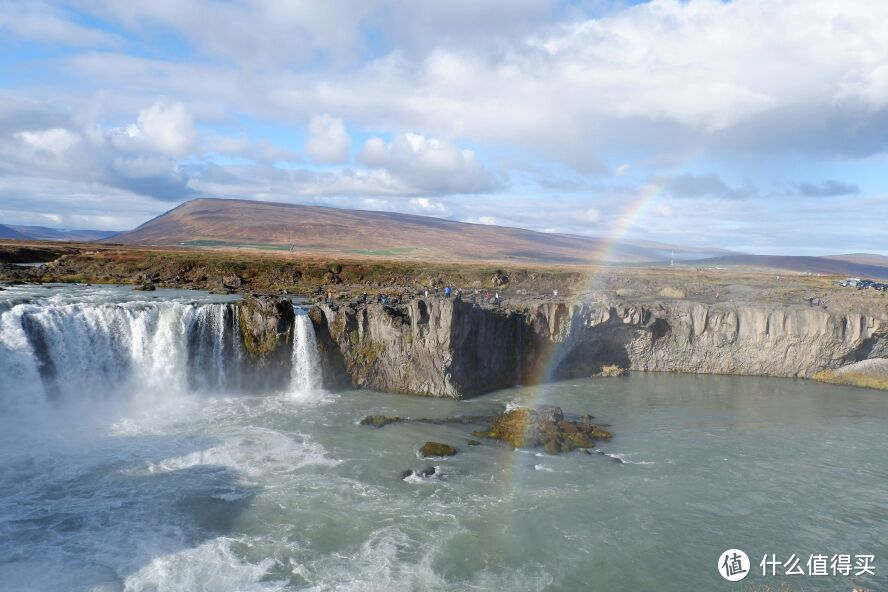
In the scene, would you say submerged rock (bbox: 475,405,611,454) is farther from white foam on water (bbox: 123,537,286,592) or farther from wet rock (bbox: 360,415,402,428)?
white foam on water (bbox: 123,537,286,592)

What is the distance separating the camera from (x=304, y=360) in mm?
38156

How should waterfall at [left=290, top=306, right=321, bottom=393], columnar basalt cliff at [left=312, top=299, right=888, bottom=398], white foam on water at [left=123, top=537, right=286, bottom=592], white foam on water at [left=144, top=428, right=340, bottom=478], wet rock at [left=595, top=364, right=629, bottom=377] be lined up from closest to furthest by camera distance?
white foam on water at [left=123, top=537, right=286, bottom=592], white foam on water at [left=144, top=428, right=340, bottom=478], waterfall at [left=290, top=306, right=321, bottom=393], columnar basalt cliff at [left=312, top=299, right=888, bottom=398], wet rock at [left=595, top=364, right=629, bottom=377]

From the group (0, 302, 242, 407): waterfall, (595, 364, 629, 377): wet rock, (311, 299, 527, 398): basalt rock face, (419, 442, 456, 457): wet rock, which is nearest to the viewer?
(419, 442, 456, 457): wet rock

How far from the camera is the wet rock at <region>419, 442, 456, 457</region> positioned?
27.6 m

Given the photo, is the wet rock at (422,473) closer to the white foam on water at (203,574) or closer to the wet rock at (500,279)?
the white foam on water at (203,574)

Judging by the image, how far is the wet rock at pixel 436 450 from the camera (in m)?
27.6

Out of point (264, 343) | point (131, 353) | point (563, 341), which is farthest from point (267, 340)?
point (563, 341)

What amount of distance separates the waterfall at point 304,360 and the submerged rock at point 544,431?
13.7 m

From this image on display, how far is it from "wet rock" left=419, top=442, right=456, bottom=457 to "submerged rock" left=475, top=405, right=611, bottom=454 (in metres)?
3.13

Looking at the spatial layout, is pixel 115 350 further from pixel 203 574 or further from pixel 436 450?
pixel 203 574

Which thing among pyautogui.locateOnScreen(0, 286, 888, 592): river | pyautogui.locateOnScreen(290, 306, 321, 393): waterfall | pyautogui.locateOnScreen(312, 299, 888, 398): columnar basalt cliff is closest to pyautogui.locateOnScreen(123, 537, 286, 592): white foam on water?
pyautogui.locateOnScreen(0, 286, 888, 592): river

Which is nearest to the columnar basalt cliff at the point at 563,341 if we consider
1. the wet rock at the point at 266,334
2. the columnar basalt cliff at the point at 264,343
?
the wet rock at the point at 266,334

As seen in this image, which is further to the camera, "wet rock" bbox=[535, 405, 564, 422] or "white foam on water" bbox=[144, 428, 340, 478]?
"wet rock" bbox=[535, 405, 564, 422]

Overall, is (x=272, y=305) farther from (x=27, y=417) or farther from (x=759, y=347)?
(x=759, y=347)
